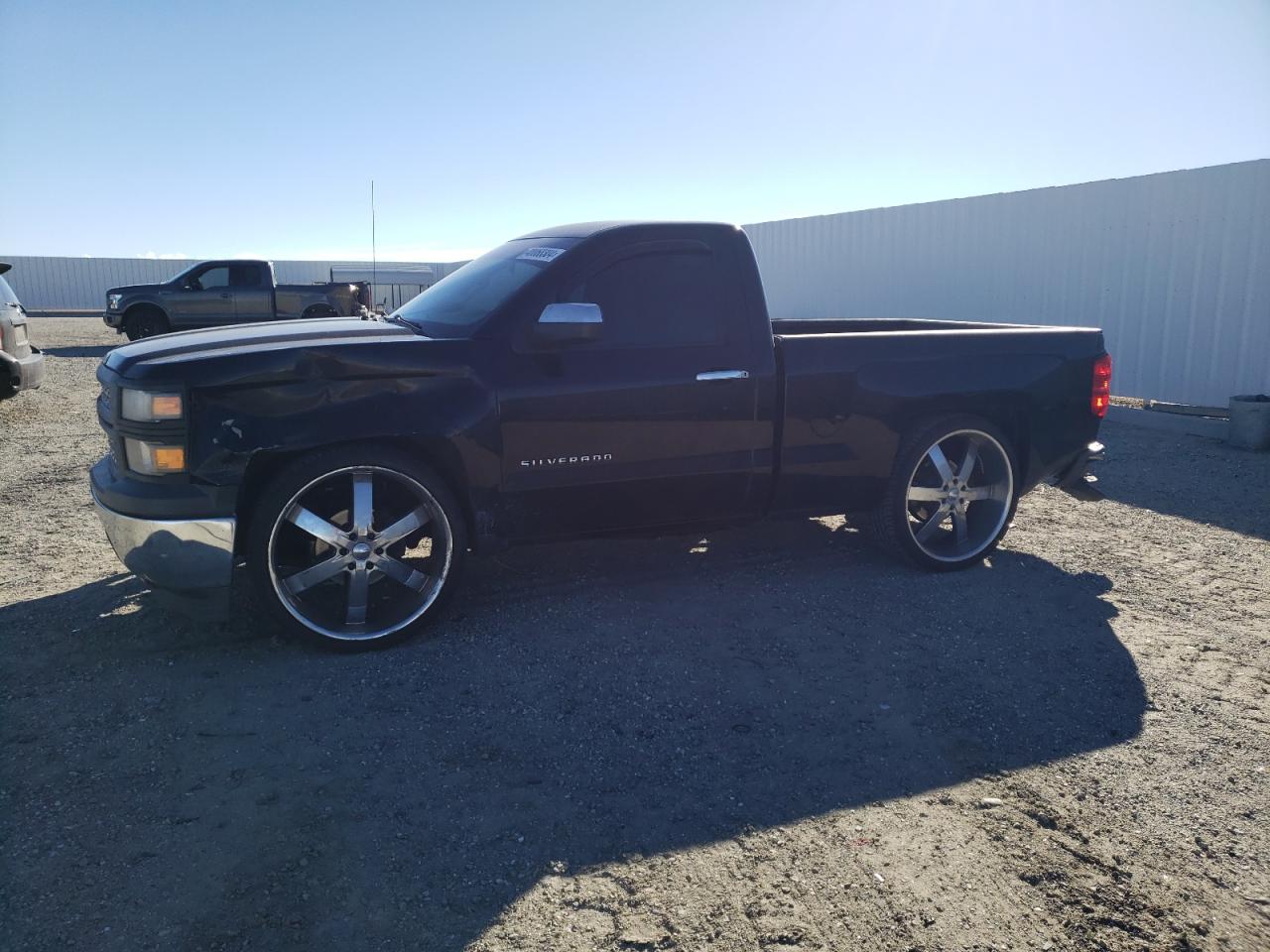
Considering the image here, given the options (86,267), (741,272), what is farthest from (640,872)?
(86,267)

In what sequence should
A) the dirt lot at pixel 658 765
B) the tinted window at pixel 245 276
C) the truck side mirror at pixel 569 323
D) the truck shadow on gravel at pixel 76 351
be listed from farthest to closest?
the tinted window at pixel 245 276 < the truck shadow on gravel at pixel 76 351 < the truck side mirror at pixel 569 323 < the dirt lot at pixel 658 765

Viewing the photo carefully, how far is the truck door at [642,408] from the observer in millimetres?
4414

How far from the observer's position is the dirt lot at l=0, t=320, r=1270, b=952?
2.57 metres

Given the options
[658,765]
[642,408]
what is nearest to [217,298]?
[642,408]

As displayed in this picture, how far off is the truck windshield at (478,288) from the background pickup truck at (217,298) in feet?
49.5

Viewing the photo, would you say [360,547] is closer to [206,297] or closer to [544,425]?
[544,425]

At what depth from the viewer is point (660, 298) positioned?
4738 mm

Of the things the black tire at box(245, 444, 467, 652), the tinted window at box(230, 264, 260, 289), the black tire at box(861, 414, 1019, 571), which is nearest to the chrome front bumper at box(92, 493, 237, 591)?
the black tire at box(245, 444, 467, 652)

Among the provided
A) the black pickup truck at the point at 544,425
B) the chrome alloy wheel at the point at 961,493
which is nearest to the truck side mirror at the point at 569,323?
the black pickup truck at the point at 544,425

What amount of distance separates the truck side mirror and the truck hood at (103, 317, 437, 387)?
0.54 meters

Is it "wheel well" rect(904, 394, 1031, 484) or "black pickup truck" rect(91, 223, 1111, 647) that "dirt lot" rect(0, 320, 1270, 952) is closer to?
"black pickup truck" rect(91, 223, 1111, 647)

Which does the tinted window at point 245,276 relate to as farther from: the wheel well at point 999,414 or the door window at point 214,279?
the wheel well at point 999,414

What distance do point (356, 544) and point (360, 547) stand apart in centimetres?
2

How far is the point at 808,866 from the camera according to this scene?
277cm
